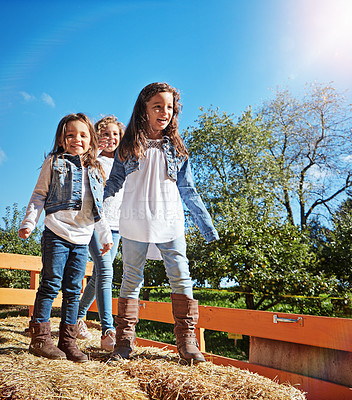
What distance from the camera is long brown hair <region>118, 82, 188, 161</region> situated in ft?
6.93

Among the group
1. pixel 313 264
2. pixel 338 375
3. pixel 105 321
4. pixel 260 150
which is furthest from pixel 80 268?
pixel 260 150

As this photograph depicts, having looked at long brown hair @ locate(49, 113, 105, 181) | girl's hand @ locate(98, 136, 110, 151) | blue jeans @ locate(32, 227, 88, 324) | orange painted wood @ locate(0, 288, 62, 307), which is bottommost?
orange painted wood @ locate(0, 288, 62, 307)

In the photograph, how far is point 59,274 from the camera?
202cm

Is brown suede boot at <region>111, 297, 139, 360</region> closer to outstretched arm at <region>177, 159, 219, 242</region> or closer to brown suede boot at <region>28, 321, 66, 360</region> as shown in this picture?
brown suede boot at <region>28, 321, 66, 360</region>

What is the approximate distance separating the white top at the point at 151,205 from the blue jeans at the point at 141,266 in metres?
0.05

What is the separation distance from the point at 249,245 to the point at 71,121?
13.8ft

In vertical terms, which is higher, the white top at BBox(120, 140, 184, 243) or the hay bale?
the white top at BBox(120, 140, 184, 243)

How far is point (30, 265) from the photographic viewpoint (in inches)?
147

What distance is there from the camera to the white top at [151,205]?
202 centimetres

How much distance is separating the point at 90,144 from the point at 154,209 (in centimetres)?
64

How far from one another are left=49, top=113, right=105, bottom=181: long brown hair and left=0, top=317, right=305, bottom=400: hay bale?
1.11 m

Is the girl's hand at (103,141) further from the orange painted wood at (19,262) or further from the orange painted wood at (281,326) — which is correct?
the orange painted wood at (19,262)

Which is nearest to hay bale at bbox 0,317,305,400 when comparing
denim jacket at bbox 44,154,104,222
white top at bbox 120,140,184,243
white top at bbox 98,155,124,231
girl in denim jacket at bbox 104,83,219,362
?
girl in denim jacket at bbox 104,83,219,362

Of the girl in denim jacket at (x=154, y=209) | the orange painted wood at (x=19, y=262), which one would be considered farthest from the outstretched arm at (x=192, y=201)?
the orange painted wood at (x=19, y=262)
